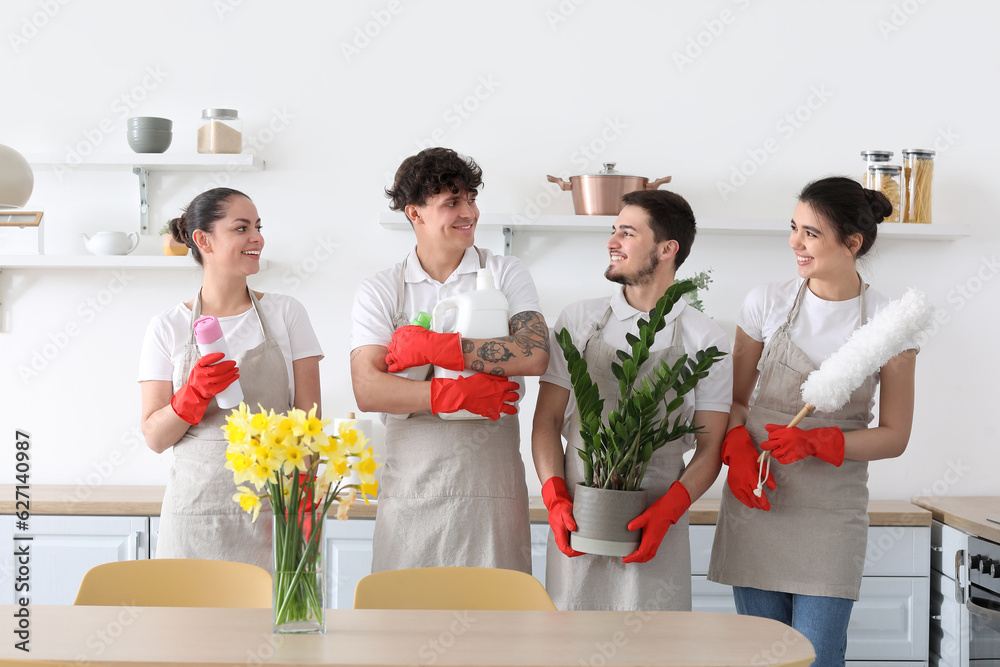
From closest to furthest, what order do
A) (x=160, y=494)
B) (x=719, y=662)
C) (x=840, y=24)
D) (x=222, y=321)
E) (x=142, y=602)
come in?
(x=719, y=662) < (x=142, y=602) < (x=222, y=321) < (x=160, y=494) < (x=840, y=24)

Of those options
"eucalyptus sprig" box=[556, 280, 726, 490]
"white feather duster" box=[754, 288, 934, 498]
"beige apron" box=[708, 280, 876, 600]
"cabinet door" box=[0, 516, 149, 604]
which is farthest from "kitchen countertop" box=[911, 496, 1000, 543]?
"cabinet door" box=[0, 516, 149, 604]

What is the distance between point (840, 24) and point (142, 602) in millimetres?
2590

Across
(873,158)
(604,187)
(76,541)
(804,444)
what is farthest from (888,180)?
(76,541)

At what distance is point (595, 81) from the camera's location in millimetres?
2740

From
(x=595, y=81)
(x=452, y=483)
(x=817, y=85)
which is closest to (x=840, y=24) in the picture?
(x=817, y=85)

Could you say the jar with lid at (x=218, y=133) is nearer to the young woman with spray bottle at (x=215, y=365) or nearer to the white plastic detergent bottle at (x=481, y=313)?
the young woman with spray bottle at (x=215, y=365)

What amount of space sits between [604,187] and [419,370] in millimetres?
1075

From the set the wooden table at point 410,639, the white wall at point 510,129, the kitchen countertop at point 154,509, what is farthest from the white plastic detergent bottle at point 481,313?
the white wall at point 510,129

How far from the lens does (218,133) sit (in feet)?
8.50

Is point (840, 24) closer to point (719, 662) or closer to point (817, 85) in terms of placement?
point (817, 85)

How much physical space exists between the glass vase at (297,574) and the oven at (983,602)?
1.80 meters

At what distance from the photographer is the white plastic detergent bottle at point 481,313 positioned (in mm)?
1585

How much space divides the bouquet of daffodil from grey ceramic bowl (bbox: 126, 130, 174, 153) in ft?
5.68

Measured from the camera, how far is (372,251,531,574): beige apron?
1.68 metres
